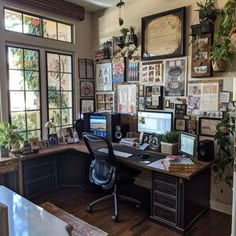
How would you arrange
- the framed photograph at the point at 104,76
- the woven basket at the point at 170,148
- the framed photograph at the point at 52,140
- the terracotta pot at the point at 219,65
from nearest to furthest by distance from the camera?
1. the terracotta pot at the point at 219,65
2. the woven basket at the point at 170,148
3. the framed photograph at the point at 52,140
4. the framed photograph at the point at 104,76

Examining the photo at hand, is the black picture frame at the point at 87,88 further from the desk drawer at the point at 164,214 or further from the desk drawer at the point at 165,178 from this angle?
the desk drawer at the point at 164,214

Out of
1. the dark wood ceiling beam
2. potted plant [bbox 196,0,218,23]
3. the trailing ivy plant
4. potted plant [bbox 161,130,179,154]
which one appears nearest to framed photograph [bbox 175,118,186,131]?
potted plant [bbox 161,130,179,154]

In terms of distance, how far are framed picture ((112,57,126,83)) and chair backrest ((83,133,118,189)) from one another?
1.23 metres

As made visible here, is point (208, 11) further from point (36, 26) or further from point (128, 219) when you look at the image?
point (128, 219)

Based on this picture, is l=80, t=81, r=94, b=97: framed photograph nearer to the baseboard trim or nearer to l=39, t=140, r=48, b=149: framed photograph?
l=39, t=140, r=48, b=149: framed photograph

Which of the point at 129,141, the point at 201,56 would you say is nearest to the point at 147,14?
the point at 201,56

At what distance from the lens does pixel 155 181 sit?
100 inches

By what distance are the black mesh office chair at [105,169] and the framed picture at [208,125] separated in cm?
100

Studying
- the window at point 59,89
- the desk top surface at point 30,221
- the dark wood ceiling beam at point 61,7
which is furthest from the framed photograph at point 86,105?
the desk top surface at point 30,221

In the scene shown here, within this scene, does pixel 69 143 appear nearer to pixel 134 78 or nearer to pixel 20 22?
pixel 134 78

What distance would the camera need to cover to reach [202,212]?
107 inches

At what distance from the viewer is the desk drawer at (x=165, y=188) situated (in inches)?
94.3

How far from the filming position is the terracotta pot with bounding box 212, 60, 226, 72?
254 centimetres

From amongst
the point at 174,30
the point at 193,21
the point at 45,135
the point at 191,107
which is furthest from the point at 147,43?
the point at 45,135
